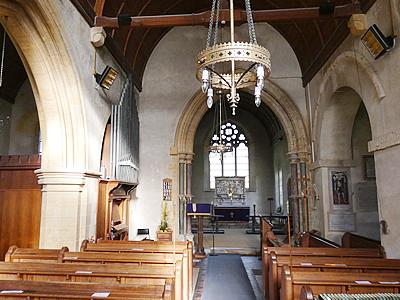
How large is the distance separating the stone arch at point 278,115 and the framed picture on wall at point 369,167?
153cm

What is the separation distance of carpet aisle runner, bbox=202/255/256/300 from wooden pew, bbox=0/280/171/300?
262 cm

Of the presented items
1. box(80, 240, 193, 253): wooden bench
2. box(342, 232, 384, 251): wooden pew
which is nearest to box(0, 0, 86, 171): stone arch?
box(80, 240, 193, 253): wooden bench

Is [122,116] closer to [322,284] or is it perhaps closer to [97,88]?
[97,88]

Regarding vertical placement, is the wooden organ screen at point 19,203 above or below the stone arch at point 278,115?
below

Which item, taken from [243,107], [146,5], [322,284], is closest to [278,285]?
[322,284]

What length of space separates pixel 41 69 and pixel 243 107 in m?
11.8

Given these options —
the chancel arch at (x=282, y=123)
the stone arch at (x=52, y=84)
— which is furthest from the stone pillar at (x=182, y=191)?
the stone arch at (x=52, y=84)

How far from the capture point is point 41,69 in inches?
179

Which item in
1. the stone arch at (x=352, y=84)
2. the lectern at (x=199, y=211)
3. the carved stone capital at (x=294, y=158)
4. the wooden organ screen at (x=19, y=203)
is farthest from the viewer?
the carved stone capital at (x=294, y=158)

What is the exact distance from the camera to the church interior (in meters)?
3.41

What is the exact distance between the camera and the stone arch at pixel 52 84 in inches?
164

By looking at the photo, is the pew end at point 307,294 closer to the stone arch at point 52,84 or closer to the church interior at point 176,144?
the church interior at point 176,144

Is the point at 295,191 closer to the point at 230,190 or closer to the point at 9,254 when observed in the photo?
the point at 9,254

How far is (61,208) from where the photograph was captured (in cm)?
466
